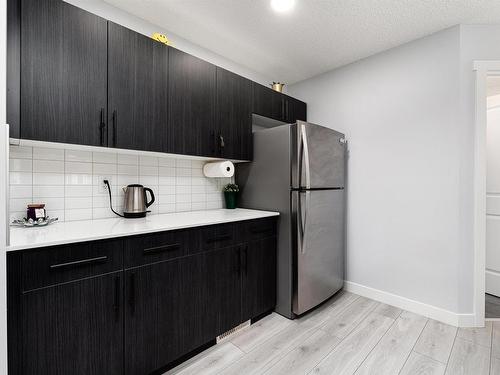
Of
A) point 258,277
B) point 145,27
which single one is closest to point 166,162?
point 145,27

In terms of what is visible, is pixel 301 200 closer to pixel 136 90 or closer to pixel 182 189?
pixel 182 189

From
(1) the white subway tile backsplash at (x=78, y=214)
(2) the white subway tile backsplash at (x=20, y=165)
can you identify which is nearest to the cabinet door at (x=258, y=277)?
(1) the white subway tile backsplash at (x=78, y=214)

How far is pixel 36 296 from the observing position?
1.06 meters

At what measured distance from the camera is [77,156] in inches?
66.9

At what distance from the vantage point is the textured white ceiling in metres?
1.81

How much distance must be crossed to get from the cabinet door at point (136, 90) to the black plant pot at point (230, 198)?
91 cm

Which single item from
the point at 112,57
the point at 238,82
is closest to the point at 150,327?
the point at 112,57

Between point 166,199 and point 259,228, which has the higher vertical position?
point 166,199

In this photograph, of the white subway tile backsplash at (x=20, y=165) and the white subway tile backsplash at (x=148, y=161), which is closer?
the white subway tile backsplash at (x=20, y=165)

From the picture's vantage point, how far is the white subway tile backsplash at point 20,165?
1.45m

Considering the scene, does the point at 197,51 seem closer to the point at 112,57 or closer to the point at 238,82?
the point at 238,82

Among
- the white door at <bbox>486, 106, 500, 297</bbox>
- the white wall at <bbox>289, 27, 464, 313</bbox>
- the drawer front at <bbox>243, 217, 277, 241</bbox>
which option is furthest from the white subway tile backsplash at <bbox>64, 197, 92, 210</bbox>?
the white door at <bbox>486, 106, 500, 297</bbox>

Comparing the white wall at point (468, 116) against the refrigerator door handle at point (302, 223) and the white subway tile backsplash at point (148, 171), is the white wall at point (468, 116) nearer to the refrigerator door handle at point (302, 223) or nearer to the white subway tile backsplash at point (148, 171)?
the refrigerator door handle at point (302, 223)

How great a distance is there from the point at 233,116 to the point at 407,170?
1671mm
